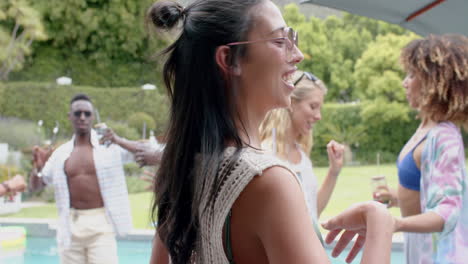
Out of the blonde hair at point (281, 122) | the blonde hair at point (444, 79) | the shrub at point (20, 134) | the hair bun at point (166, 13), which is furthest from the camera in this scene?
the shrub at point (20, 134)

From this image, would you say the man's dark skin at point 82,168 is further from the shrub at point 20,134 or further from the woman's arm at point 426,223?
the shrub at point 20,134

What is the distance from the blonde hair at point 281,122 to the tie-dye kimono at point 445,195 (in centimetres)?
81

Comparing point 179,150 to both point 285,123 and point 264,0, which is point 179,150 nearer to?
point 264,0

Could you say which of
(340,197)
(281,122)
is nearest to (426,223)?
(281,122)

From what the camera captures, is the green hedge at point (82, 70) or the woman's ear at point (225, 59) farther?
the green hedge at point (82, 70)

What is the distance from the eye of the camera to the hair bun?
3.85ft

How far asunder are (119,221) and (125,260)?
4.85 metres

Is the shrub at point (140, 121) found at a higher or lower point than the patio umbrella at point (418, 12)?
lower

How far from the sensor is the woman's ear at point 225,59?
1.07 m

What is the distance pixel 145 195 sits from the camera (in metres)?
15.6

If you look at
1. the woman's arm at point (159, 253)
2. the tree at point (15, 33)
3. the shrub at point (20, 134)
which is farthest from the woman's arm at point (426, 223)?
the tree at point (15, 33)

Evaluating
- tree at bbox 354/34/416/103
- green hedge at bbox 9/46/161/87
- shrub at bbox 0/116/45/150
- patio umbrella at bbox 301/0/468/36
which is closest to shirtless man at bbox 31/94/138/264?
patio umbrella at bbox 301/0/468/36

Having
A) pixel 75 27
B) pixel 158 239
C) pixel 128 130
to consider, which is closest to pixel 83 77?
pixel 75 27

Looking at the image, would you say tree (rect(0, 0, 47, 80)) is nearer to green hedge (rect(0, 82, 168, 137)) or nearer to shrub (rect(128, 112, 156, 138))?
green hedge (rect(0, 82, 168, 137))
